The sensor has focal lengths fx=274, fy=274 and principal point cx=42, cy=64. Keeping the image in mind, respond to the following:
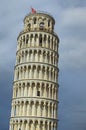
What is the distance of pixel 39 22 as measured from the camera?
55.9 metres

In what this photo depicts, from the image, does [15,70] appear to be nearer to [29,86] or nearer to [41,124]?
[29,86]

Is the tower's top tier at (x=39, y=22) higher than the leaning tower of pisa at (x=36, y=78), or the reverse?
the tower's top tier at (x=39, y=22)

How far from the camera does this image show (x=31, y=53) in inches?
2072

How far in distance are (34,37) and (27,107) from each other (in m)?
13.8

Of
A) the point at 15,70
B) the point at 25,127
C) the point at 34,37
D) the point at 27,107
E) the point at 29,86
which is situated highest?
the point at 34,37

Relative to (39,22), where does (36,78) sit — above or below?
below

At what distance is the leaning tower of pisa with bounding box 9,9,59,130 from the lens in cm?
4894

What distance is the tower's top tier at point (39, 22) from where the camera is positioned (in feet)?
182

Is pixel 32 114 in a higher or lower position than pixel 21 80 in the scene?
lower

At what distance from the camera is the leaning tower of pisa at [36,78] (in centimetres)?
4894

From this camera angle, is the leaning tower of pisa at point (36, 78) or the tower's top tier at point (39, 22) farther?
the tower's top tier at point (39, 22)

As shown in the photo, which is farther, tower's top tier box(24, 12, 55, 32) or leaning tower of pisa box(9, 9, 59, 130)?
tower's top tier box(24, 12, 55, 32)

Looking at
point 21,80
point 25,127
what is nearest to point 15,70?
point 21,80

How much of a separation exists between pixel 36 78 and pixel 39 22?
12.4 m
